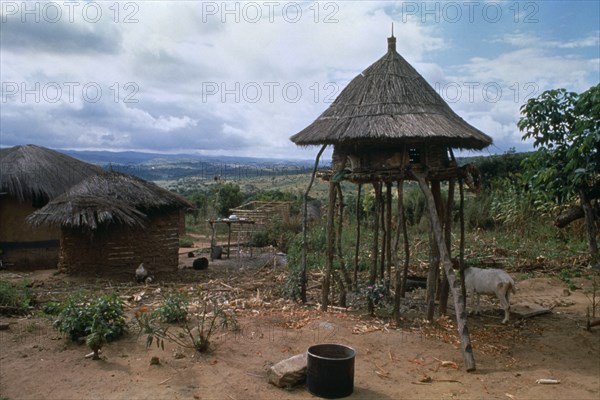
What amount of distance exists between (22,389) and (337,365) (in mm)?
3125

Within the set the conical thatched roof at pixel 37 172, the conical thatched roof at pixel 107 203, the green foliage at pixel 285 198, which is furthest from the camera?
the green foliage at pixel 285 198

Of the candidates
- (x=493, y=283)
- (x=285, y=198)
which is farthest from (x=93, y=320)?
(x=285, y=198)

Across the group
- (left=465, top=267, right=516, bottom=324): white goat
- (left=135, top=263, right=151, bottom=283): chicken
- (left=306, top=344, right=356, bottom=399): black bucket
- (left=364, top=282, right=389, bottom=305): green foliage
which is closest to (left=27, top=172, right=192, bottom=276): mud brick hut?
(left=135, top=263, right=151, bottom=283): chicken

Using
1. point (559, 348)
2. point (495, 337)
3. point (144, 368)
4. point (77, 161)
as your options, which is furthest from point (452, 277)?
point (77, 161)

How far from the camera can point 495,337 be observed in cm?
675

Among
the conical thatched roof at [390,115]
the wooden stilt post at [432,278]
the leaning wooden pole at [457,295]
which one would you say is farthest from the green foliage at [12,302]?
the leaning wooden pole at [457,295]

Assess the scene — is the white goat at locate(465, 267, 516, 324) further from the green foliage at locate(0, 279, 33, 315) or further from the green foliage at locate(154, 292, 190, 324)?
the green foliage at locate(0, 279, 33, 315)

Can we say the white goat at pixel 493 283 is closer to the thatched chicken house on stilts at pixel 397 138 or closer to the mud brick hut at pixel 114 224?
the thatched chicken house on stilts at pixel 397 138

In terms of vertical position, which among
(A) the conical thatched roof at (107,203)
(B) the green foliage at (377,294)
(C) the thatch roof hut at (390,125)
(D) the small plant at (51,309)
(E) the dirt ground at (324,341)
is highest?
(C) the thatch roof hut at (390,125)

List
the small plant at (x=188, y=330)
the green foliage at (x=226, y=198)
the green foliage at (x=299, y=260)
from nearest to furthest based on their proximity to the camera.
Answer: the small plant at (x=188, y=330) < the green foliage at (x=299, y=260) < the green foliage at (x=226, y=198)

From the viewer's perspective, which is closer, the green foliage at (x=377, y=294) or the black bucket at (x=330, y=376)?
the black bucket at (x=330, y=376)

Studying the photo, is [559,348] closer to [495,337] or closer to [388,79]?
[495,337]

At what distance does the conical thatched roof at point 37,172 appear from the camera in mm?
13570

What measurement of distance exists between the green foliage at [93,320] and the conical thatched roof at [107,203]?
→ 16.3ft
